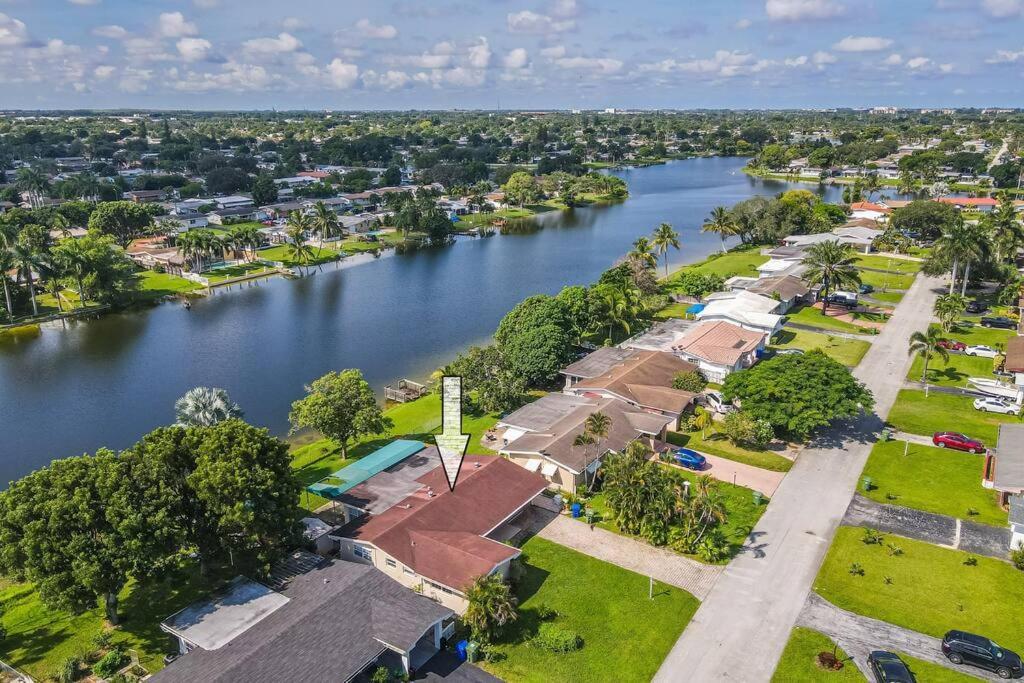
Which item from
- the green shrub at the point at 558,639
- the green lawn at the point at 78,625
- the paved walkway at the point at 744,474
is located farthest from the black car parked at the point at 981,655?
the green lawn at the point at 78,625

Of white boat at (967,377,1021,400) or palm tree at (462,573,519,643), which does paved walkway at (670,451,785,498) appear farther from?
white boat at (967,377,1021,400)

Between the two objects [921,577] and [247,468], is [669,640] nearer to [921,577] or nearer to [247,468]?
[921,577]

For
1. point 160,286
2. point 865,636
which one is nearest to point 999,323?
point 865,636

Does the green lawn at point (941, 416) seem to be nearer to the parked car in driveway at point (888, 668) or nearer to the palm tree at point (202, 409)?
the parked car in driveway at point (888, 668)

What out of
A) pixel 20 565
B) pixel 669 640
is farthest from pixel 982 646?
pixel 20 565

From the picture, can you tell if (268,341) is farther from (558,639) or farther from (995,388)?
(995,388)

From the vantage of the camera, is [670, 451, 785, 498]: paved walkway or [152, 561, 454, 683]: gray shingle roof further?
[670, 451, 785, 498]: paved walkway

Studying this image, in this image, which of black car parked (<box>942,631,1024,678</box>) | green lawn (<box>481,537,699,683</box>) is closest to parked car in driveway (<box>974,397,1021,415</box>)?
black car parked (<box>942,631,1024,678</box>)

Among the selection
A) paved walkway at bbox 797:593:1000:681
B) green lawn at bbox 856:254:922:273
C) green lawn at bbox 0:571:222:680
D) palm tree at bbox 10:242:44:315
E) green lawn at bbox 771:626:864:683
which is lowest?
green lawn at bbox 0:571:222:680
